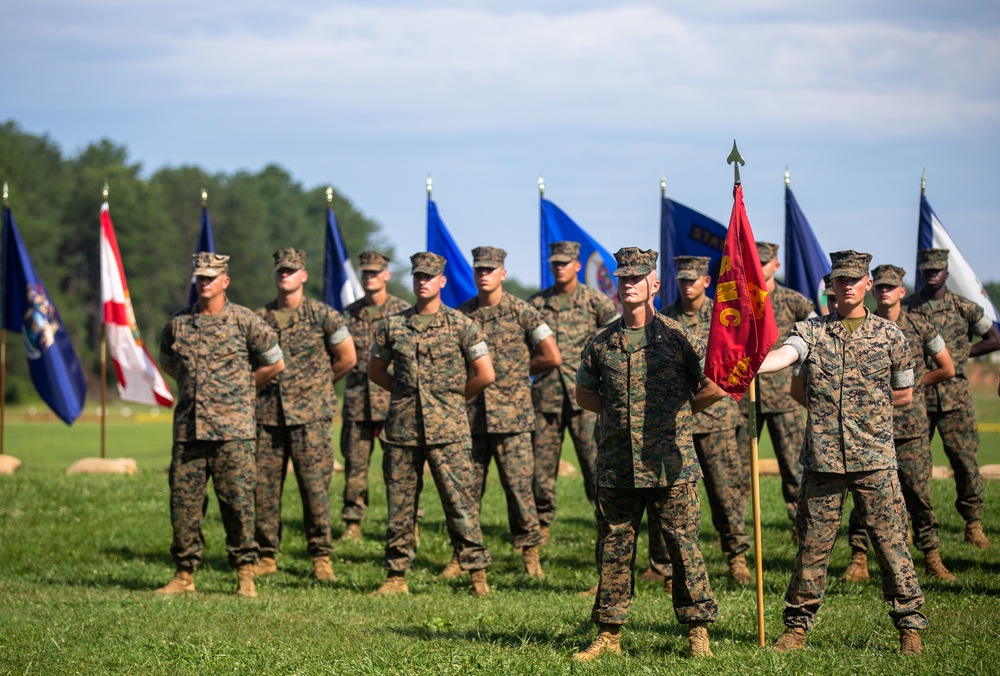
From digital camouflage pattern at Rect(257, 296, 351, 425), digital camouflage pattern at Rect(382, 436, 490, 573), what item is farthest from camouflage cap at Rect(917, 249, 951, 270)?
digital camouflage pattern at Rect(257, 296, 351, 425)

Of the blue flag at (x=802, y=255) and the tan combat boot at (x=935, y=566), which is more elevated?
the blue flag at (x=802, y=255)

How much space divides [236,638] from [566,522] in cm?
557

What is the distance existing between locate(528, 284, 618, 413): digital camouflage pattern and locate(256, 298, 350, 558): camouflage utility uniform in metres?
1.97

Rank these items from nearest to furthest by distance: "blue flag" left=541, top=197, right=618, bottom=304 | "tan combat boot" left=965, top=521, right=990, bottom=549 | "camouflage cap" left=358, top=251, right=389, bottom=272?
"tan combat boot" left=965, top=521, right=990, bottom=549 → "camouflage cap" left=358, top=251, right=389, bottom=272 → "blue flag" left=541, top=197, right=618, bottom=304

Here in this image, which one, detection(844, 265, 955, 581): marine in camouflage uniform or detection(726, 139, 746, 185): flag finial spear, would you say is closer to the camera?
detection(726, 139, 746, 185): flag finial spear

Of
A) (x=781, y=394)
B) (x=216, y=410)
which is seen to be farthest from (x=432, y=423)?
(x=781, y=394)

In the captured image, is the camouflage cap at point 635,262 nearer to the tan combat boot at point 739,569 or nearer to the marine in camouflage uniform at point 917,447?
the marine in camouflage uniform at point 917,447

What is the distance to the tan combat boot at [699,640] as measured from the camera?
7.25 m

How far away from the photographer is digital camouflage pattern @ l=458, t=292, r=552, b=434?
416 inches

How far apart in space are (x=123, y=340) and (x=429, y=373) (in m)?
8.38

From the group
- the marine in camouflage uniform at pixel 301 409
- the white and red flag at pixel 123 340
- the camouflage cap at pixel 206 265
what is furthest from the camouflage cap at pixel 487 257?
the white and red flag at pixel 123 340

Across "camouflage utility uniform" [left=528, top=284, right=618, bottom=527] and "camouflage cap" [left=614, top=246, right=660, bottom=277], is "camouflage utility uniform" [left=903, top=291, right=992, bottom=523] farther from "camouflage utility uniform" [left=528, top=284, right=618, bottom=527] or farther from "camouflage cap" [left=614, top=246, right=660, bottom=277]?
"camouflage cap" [left=614, top=246, right=660, bottom=277]

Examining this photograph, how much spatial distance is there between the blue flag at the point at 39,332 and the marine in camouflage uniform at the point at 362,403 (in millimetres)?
6391

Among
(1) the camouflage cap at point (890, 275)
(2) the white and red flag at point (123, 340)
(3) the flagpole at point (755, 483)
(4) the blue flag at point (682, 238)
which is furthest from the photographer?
(2) the white and red flag at point (123, 340)
